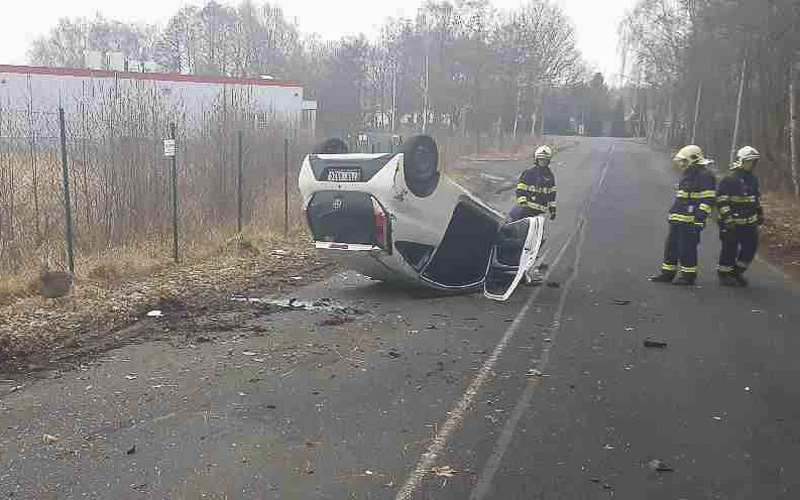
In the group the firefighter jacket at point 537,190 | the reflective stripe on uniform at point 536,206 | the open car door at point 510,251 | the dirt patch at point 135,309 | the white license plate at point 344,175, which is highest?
the white license plate at point 344,175

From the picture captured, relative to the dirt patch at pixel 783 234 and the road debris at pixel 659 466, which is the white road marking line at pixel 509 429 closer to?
the road debris at pixel 659 466

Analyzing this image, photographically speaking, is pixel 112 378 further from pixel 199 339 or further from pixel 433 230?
pixel 433 230

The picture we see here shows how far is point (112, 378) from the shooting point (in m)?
5.51

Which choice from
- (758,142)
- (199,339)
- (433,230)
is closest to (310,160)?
(433,230)

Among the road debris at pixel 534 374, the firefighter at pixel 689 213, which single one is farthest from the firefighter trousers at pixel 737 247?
the road debris at pixel 534 374

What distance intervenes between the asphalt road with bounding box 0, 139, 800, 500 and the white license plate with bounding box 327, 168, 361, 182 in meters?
1.49

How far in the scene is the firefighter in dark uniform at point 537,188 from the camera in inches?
397

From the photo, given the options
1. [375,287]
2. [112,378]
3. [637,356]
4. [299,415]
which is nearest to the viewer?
[299,415]

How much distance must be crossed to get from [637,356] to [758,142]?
2175 centimetres

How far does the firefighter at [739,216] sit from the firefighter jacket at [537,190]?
2.30 metres

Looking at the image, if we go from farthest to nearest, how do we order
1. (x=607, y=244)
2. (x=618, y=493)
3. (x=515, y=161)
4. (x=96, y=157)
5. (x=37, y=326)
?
(x=515, y=161)
(x=607, y=244)
(x=96, y=157)
(x=37, y=326)
(x=618, y=493)

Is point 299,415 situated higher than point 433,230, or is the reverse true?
point 433,230

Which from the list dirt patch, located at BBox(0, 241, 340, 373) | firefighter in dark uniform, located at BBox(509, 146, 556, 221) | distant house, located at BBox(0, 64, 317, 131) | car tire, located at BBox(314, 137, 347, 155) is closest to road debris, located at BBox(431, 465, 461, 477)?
dirt patch, located at BBox(0, 241, 340, 373)

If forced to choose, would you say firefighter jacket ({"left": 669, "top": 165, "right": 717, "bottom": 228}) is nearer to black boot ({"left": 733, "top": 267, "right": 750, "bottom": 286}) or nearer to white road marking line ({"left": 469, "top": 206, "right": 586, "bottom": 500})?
black boot ({"left": 733, "top": 267, "right": 750, "bottom": 286})
